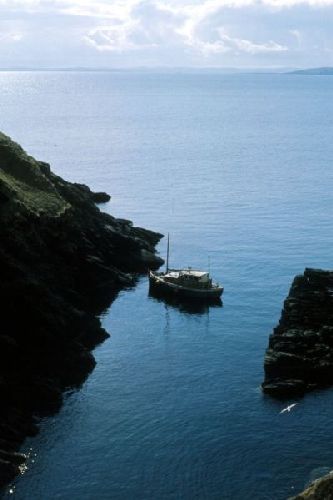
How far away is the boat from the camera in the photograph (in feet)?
379

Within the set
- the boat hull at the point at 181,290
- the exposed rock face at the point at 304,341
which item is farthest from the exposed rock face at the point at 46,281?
the exposed rock face at the point at 304,341

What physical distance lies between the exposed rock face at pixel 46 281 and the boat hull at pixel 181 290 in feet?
18.6

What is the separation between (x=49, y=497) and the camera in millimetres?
64938

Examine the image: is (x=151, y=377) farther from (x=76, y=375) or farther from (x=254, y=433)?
(x=254, y=433)

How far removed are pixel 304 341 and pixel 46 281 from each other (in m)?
33.4

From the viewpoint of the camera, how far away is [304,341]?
89.9 metres

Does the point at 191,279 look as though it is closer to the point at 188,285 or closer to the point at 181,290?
the point at 188,285

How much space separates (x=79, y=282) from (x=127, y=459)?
155ft

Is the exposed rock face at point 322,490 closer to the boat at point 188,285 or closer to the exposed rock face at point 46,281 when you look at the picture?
the exposed rock face at point 46,281

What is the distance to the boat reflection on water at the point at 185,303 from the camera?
113 meters

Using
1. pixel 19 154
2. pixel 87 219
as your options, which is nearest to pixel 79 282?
pixel 87 219

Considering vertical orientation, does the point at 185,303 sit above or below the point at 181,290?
below

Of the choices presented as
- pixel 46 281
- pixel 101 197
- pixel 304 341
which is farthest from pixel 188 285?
pixel 101 197

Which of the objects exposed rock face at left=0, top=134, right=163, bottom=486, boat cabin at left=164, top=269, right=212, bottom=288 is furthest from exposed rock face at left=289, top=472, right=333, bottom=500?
boat cabin at left=164, top=269, right=212, bottom=288
